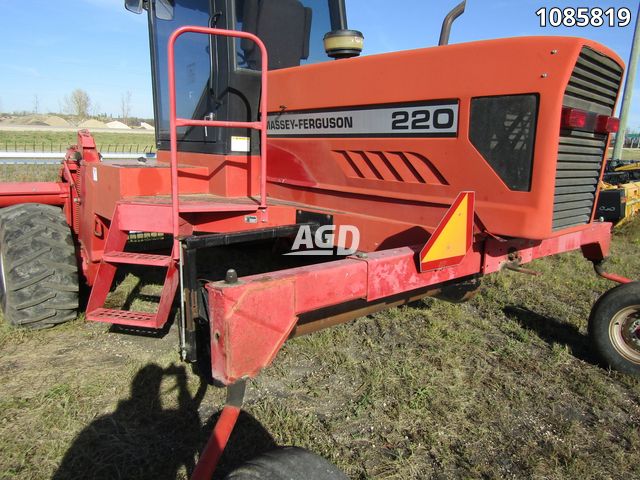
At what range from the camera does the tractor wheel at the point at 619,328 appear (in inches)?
129

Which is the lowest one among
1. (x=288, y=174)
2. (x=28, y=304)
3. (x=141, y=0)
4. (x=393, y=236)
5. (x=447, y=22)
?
(x=28, y=304)

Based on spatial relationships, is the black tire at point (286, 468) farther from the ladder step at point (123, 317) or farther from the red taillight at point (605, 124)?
the red taillight at point (605, 124)

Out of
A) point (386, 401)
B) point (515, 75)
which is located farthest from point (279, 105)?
point (386, 401)

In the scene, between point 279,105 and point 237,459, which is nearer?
point 237,459

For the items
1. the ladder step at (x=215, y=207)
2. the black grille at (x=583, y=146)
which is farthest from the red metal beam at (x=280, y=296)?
the ladder step at (x=215, y=207)

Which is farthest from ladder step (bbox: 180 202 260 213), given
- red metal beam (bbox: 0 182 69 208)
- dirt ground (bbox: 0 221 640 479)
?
red metal beam (bbox: 0 182 69 208)

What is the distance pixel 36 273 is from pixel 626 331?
4184mm

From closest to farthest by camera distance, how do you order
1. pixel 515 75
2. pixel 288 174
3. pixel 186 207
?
1. pixel 515 75
2. pixel 186 207
3. pixel 288 174

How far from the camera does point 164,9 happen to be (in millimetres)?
3885

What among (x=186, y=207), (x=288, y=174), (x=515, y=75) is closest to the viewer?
(x=515, y=75)

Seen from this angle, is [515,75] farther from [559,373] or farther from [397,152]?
[559,373]

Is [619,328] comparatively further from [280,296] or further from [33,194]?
[33,194]

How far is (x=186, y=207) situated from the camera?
2.77 metres

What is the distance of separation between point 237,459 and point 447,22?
2.71 metres
